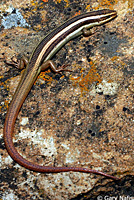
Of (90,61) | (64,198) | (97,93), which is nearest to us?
(64,198)

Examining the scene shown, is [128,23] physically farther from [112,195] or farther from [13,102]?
[112,195]

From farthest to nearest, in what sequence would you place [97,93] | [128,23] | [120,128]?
[128,23] → [97,93] → [120,128]

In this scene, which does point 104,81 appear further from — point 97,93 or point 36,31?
point 36,31


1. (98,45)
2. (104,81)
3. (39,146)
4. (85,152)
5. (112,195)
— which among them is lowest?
(112,195)

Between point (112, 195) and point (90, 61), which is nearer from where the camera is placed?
point (112, 195)

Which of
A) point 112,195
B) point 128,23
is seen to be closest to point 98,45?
point 128,23

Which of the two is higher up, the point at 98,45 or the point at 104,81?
the point at 98,45
